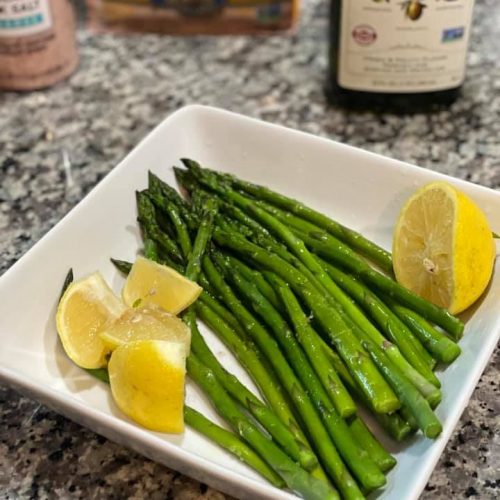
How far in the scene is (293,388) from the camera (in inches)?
29.8

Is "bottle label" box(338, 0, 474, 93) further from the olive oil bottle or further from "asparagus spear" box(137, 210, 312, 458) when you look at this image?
"asparagus spear" box(137, 210, 312, 458)

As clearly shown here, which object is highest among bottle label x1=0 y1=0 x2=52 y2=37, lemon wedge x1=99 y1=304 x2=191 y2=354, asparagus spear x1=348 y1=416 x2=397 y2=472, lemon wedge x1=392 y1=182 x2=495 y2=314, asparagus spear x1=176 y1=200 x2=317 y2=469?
bottle label x1=0 y1=0 x2=52 y2=37

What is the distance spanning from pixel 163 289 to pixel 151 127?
46 cm

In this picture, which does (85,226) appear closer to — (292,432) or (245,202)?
(245,202)

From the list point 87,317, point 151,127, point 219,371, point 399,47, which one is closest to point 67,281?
point 87,317

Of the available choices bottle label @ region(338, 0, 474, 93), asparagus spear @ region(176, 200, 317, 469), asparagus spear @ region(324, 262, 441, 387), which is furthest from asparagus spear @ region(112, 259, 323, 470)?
bottle label @ region(338, 0, 474, 93)

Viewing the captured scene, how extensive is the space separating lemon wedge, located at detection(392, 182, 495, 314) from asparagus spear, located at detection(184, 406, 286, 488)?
0.25m

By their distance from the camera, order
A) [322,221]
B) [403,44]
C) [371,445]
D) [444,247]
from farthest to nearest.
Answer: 1. [403,44]
2. [322,221]
3. [444,247]
4. [371,445]

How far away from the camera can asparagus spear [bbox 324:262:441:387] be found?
30.5 inches

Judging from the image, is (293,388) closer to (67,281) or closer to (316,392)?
(316,392)

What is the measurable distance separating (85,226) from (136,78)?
51cm

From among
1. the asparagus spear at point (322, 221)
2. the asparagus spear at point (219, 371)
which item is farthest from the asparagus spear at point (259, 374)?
the asparagus spear at point (322, 221)

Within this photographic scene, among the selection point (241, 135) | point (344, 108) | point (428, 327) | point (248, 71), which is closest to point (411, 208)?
point (428, 327)

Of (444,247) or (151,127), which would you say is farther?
(151,127)
